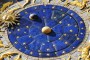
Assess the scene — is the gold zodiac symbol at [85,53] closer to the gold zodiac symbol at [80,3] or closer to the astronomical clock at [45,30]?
the astronomical clock at [45,30]

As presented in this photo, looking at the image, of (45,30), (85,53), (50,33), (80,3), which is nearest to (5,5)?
(45,30)

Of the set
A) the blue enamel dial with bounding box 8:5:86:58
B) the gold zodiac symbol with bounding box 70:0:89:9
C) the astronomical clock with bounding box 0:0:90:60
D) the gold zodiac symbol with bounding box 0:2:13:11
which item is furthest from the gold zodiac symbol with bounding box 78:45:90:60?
the gold zodiac symbol with bounding box 0:2:13:11

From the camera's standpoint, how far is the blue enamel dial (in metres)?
19.4

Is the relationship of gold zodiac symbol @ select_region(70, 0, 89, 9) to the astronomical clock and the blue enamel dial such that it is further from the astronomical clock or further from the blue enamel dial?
the blue enamel dial

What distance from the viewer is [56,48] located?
19344 mm

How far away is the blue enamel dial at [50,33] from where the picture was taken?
63.6 ft

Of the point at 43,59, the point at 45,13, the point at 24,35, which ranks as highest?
the point at 45,13

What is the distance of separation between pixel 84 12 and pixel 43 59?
3.58m

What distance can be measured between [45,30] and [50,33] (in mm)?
328

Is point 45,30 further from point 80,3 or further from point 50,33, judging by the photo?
point 80,3

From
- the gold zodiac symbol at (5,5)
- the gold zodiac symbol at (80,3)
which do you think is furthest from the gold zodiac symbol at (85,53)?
the gold zodiac symbol at (5,5)

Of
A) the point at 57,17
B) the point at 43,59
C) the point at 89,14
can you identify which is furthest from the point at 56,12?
the point at 43,59

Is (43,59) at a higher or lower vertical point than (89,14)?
lower

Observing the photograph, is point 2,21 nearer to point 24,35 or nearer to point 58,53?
point 24,35
